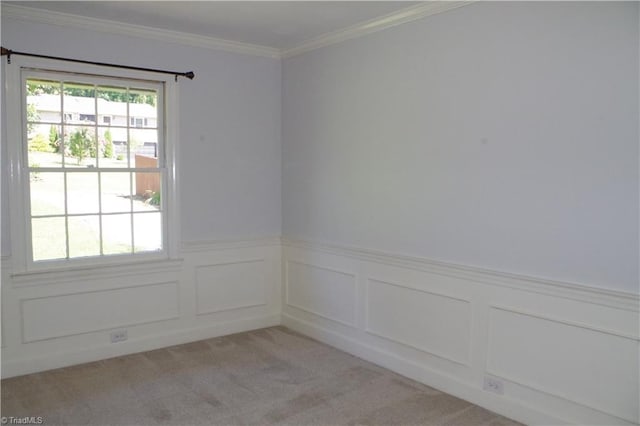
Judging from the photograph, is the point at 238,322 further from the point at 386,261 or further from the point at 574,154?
the point at 574,154

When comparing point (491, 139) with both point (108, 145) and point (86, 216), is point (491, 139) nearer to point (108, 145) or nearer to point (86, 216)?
point (108, 145)

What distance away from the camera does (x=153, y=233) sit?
165 inches

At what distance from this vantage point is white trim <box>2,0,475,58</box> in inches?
132

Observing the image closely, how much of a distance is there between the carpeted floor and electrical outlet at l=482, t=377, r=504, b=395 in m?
0.14

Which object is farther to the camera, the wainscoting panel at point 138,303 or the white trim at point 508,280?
the wainscoting panel at point 138,303

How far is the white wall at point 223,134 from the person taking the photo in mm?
4082

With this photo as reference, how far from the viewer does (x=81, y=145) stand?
382 centimetres

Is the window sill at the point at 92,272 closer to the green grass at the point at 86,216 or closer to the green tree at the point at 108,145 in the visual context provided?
the green grass at the point at 86,216

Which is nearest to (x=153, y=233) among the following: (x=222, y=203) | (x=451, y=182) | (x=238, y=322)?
(x=222, y=203)

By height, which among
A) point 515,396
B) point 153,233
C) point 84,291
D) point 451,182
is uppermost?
point 451,182

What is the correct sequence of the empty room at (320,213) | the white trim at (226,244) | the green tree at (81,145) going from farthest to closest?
the white trim at (226,244) < the green tree at (81,145) < the empty room at (320,213)

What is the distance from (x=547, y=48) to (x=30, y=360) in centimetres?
400

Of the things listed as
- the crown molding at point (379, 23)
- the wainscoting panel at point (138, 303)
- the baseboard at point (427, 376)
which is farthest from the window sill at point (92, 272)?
the crown molding at point (379, 23)

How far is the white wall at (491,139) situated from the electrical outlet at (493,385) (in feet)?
2.37
